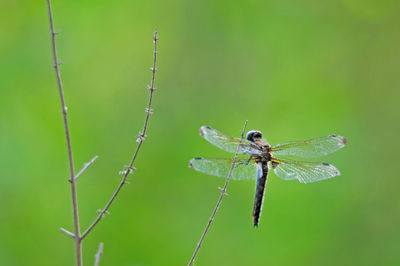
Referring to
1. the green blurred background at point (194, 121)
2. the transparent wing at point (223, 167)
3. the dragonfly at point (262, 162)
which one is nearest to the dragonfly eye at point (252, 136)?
the dragonfly at point (262, 162)

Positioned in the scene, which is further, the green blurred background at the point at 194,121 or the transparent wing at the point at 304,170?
the green blurred background at the point at 194,121

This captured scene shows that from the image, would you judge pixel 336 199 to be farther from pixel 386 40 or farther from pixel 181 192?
pixel 386 40

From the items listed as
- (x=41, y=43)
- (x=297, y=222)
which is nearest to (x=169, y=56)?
(x=41, y=43)

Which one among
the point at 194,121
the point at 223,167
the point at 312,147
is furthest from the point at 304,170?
the point at 194,121

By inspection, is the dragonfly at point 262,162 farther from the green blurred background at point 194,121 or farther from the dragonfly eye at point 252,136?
the green blurred background at point 194,121

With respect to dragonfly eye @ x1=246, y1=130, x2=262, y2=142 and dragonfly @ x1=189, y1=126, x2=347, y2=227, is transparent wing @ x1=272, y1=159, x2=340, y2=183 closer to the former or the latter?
dragonfly @ x1=189, y1=126, x2=347, y2=227

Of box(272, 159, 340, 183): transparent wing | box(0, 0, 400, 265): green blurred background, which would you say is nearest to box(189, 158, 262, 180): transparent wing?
box(272, 159, 340, 183): transparent wing

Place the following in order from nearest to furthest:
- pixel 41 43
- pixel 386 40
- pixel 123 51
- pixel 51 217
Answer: pixel 51 217
pixel 41 43
pixel 123 51
pixel 386 40
